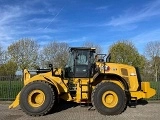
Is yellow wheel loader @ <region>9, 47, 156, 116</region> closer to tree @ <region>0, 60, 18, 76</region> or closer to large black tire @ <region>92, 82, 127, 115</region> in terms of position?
large black tire @ <region>92, 82, 127, 115</region>

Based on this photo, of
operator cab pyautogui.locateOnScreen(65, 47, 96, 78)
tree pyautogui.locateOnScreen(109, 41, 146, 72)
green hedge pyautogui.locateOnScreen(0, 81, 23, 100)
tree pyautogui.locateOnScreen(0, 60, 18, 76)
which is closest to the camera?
operator cab pyautogui.locateOnScreen(65, 47, 96, 78)

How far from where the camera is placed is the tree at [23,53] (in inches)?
1832

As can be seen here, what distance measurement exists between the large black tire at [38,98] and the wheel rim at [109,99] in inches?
79.1

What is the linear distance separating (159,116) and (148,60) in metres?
42.4

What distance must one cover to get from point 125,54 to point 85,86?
1198 inches

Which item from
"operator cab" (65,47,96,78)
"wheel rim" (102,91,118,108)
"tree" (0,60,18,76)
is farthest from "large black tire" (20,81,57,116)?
"tree" (0,60,18,76)

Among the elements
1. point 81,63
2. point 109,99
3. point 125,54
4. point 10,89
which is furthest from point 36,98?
point 125,54

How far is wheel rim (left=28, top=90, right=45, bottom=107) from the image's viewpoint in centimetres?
1154

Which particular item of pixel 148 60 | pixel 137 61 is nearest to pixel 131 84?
pixel 137 61

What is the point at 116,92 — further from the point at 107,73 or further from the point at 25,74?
the point at 25,74

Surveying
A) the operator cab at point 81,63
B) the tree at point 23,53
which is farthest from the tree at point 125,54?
the operator cab at point 81,63

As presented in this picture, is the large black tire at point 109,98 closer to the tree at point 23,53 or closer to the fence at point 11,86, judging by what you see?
the fence at point 11,86

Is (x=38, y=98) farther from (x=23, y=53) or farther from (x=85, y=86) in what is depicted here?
(x=23, y=53)

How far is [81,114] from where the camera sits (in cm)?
1139
